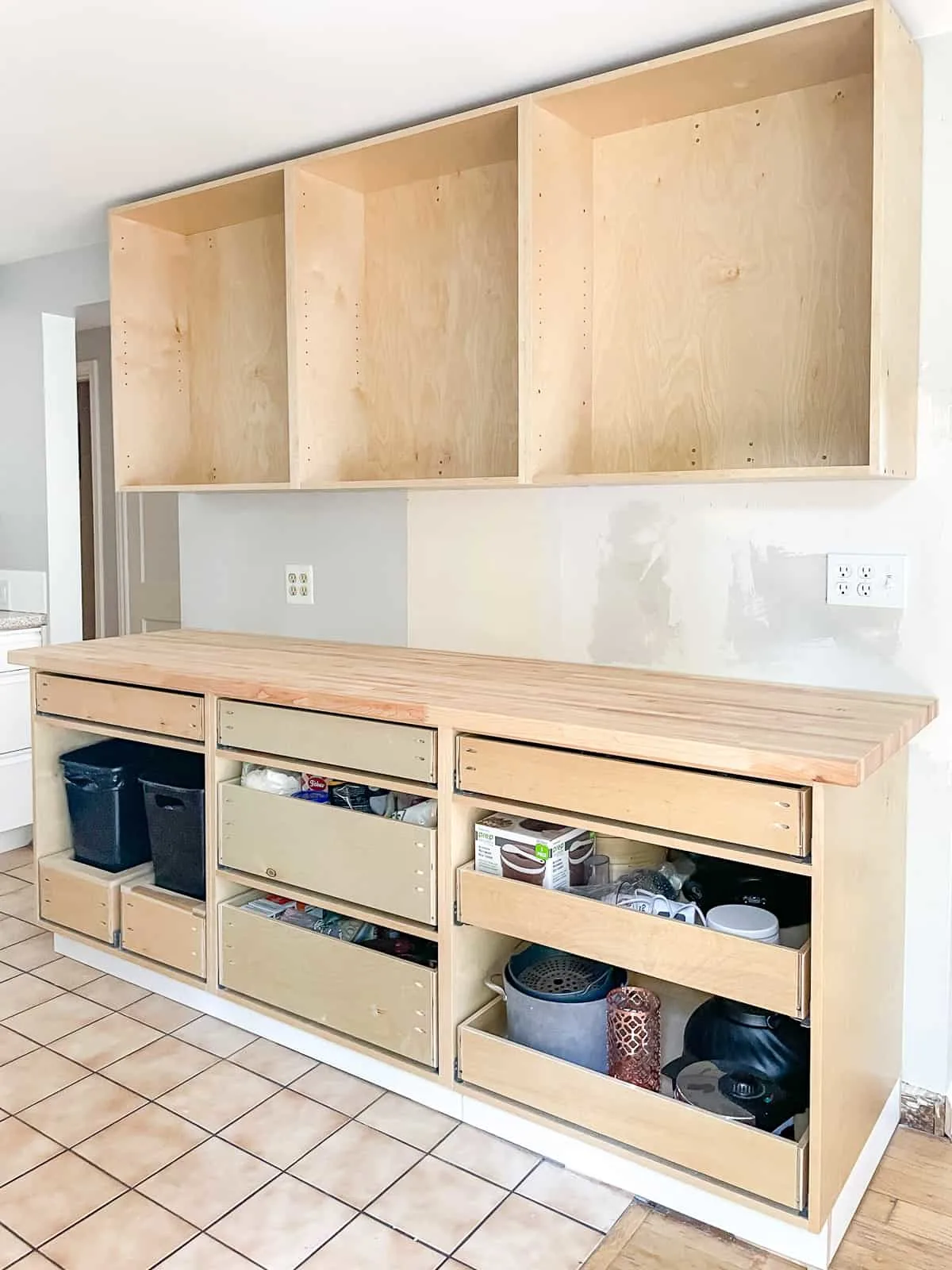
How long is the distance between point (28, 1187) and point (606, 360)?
77.4 inches

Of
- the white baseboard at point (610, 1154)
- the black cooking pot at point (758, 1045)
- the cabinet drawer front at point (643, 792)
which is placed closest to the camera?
the cabinet drawer front at point (643, 792)

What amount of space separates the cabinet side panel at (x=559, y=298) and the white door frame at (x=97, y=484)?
3.45 metres

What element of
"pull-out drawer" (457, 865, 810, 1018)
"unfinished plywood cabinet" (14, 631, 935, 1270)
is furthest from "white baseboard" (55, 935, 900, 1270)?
"pull-out drawer" (457, 865, 810, 1018)

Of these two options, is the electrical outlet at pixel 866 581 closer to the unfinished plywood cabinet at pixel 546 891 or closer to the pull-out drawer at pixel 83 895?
the unfinished plywood cabinet at pixel 546 891

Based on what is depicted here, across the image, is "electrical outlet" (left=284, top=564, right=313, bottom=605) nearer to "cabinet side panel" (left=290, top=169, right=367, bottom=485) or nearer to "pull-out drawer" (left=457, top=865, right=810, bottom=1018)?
"cabinet side panel" (left=290, top=169, right=367, bottom=485)

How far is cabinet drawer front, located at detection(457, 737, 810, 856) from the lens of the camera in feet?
5.08

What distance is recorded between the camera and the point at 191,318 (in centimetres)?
309

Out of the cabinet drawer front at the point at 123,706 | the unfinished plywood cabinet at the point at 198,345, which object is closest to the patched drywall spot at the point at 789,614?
the cabinet drawer front at the point at 123,706

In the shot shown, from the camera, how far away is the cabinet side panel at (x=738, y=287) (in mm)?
2010

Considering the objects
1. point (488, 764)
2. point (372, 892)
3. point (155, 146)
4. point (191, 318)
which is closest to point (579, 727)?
point (488, 764)

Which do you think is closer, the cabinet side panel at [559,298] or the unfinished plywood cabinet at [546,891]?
the unfinished plywood cabinet at [546,891]

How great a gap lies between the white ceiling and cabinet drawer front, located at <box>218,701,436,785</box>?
50.7 inches

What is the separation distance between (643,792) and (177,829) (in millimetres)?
1298

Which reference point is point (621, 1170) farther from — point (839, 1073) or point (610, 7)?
point (610, 7)
